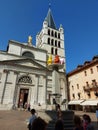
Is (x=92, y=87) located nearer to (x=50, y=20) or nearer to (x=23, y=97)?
(x=23, y=97)

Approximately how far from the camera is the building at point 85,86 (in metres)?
24.3

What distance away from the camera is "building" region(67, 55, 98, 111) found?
24.3 metres

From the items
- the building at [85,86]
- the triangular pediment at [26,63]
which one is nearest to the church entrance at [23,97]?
the triangular pediment at [26,63]

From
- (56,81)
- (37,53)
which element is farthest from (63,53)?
(56,81)

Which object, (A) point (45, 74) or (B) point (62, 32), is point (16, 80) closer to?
(A) point (45, 74)

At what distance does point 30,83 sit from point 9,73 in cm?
551

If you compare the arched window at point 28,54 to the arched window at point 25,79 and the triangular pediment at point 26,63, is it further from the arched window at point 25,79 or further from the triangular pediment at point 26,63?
the arched window at point 25,79

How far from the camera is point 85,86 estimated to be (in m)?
27.0

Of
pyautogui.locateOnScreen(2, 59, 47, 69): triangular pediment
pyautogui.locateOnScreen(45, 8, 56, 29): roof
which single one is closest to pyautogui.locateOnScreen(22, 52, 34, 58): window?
pyautogui.locateOnScreen(2, 59, 47, 69): triangular pediment

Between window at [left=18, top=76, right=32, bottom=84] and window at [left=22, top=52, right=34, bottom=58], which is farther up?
window at [left=22, top=52, right=34, bottom=58]

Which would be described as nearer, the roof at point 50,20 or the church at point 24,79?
the church at point 24,79

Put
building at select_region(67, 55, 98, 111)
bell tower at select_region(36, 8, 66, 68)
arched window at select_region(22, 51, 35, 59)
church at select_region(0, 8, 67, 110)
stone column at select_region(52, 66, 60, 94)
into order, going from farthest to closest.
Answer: bell tower at select_region(36, 8, 66, 68), arched window at select_region(22, 51, 35, 59), church at select_region(0, 8, 67, 110), building at select_region(67, 55, 98, 111), stone column at select_region(52, 66, 60, 94)

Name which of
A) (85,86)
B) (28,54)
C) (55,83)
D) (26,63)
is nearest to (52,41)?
(28,54)

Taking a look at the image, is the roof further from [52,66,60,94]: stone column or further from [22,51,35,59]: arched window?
[52,66,60,94]: stone column
